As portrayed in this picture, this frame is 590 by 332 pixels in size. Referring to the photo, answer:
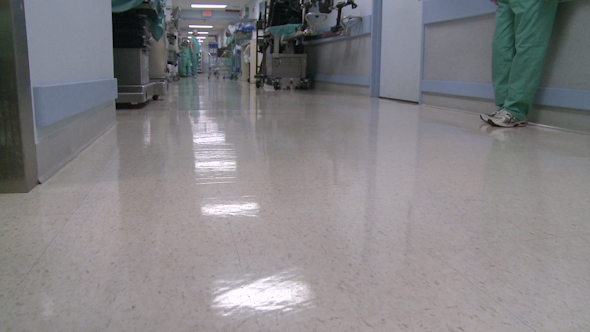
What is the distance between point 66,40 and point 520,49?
2.59 m

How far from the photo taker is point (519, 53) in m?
2.91

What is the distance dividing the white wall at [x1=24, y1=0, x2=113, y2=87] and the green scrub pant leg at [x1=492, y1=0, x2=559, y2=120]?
8.22 feet

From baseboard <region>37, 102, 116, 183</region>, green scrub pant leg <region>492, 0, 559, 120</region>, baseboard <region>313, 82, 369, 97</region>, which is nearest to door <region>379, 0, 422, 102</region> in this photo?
baseboard <region>313, 82, 369, 97</region>

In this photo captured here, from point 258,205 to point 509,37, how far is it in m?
2.52

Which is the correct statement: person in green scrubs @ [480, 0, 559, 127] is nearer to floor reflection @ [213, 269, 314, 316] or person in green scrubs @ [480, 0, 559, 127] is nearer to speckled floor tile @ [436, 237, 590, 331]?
speckled floor tile @ [436, 237, 590, 331]

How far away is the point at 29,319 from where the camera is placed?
0.69 m

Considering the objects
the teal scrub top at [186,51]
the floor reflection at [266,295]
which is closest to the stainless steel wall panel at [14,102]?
the floor reflection at [266,295]

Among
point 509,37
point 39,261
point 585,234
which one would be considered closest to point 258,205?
point 39,261

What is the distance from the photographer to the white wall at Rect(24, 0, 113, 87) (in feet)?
4.83

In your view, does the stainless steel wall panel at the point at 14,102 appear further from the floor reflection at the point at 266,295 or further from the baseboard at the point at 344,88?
the baseboard at the point at 344,88

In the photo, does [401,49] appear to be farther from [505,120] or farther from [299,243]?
[299,243]

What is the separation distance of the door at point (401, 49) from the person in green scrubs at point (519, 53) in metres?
1.76

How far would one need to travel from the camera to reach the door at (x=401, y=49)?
514 cm

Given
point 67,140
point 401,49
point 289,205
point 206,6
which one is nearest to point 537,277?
point 289,205
